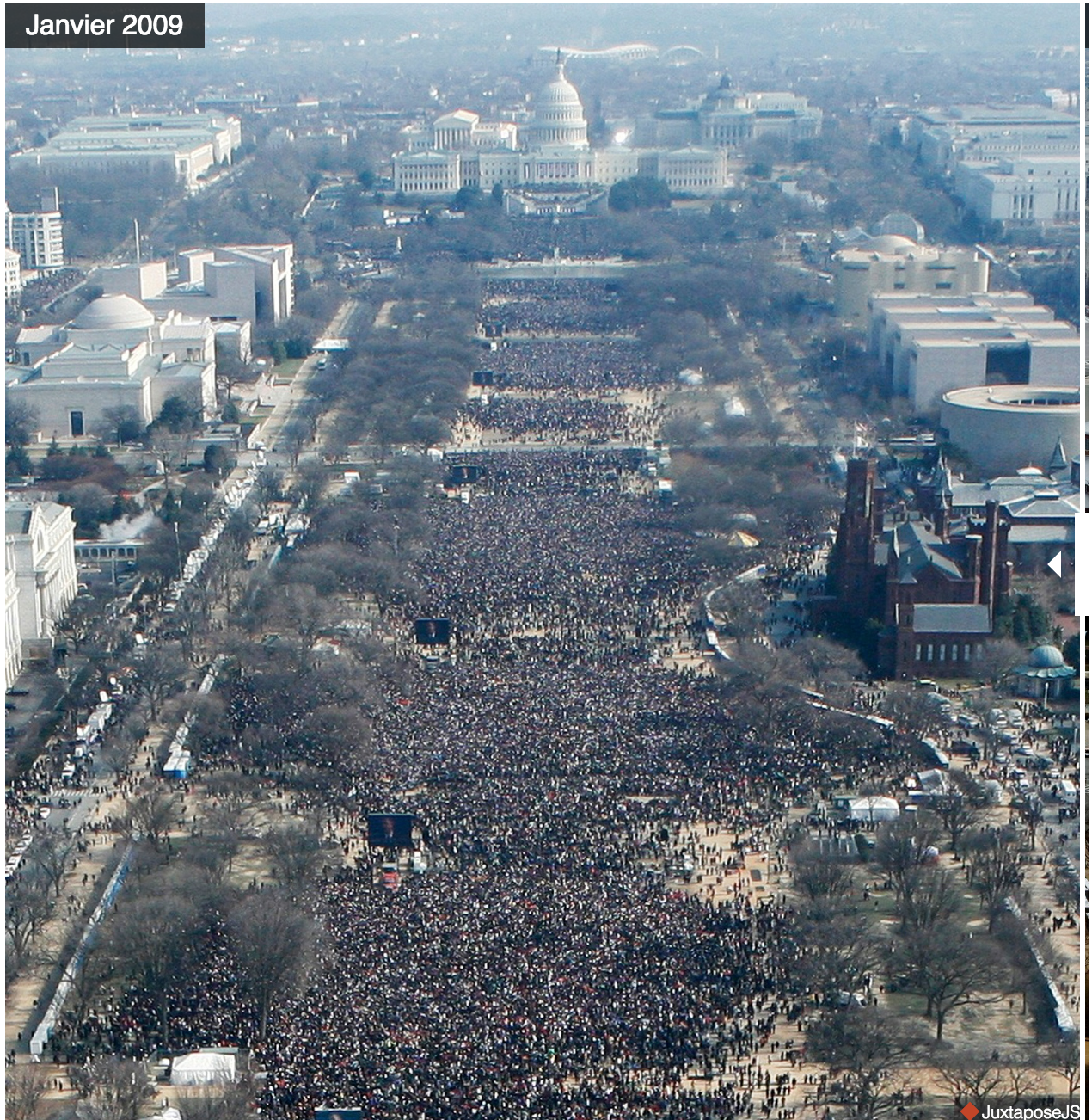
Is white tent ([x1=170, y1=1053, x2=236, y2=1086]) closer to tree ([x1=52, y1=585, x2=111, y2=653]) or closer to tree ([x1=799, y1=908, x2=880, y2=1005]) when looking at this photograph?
tree ([x1=799, y1=908, x2=880, y2=1005])

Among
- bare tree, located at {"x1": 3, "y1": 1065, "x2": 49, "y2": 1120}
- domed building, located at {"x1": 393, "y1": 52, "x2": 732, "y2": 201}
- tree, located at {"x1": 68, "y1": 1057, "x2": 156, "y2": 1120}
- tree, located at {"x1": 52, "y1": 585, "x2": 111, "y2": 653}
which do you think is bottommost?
bare tree, located at {"x1": 3, "y1": 1065, "x2": 49, "y2": 1120}

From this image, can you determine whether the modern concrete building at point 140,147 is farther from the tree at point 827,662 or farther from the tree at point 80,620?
the tree at point 827,662

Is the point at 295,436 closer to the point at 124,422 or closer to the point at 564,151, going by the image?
the point at 124,422

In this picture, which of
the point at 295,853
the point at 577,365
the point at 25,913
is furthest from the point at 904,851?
the point at 577,365

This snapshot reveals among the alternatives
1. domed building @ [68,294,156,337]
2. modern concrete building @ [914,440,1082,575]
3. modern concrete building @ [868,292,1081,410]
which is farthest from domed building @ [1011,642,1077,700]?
domed building @ [68,294,156,337]

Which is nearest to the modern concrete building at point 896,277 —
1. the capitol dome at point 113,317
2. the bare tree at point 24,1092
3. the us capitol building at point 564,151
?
the capitol dome at point 113,317

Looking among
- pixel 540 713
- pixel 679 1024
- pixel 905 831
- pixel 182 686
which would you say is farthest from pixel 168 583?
pixel 679 1024
